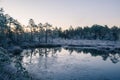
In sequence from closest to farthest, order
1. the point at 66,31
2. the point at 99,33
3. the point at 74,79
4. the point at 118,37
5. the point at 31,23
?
1. the point at 74,79
2. the point at 31,23
3. the point at 118,37
4. the point at 99,33
5. the point at 66,31

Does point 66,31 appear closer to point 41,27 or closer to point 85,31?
point 85,31

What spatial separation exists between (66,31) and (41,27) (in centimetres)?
4873

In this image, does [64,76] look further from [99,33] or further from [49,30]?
[99,33]

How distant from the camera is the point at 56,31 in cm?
18475

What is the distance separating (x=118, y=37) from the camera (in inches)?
6353

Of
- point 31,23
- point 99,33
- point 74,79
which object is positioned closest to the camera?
point 74,79

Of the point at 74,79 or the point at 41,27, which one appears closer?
the point at 74,79

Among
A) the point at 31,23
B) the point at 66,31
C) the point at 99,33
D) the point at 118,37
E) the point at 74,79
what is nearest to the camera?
the point at 74,79

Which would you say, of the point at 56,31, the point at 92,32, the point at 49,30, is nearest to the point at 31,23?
the point at 49,30

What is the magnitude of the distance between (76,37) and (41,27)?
4443 cm

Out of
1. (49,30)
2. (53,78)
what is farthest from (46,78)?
(49,30)

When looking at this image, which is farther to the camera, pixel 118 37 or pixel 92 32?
pixel 92 32

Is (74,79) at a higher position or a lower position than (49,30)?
lower

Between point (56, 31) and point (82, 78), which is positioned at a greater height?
point (56, 31)
